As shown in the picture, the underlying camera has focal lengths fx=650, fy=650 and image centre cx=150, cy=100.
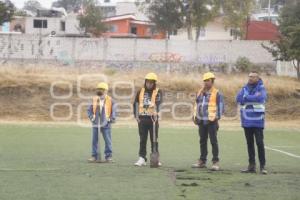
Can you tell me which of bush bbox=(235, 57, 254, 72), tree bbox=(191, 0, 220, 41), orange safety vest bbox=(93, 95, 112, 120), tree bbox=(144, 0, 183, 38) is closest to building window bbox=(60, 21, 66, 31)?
tree bbox=(144, 0, 183, 38)

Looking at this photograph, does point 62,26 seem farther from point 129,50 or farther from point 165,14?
point 129,50

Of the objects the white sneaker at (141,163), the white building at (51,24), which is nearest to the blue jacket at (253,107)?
the white sneaker at (141,163)

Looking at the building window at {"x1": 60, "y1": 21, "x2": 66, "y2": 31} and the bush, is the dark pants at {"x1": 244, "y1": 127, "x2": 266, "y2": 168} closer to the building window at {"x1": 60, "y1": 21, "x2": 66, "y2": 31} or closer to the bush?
the bush

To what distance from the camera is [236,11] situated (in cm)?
6419

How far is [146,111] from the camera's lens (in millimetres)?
13242

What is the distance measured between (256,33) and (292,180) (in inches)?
2230

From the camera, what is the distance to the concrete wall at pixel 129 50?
45.1 m

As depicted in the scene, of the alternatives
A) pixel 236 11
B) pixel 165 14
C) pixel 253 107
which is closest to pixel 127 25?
pixel 165 14

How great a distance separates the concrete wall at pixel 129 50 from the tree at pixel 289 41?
2.82m

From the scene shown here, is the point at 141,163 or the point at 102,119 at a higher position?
the point at 102,119

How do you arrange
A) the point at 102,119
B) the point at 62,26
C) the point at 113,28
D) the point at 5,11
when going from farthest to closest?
the point at 62,26 → the point at 113,28 → the point at 5,11 → the point at 102,119

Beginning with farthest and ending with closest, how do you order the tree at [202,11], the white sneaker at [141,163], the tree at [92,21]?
the tree at [92,21] → the tree at [202,11] → the white sneaker at [141,163]

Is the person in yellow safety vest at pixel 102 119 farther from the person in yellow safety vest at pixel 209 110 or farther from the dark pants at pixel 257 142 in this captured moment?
the dark pants at pixel 257 142

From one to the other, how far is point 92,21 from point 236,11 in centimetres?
1743
